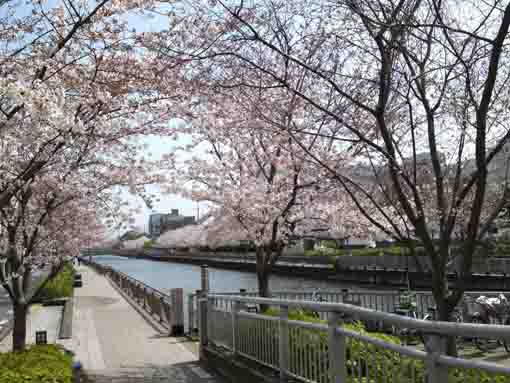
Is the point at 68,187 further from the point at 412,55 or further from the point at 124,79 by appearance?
the point at 412,55

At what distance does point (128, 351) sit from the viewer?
1244 centimetres

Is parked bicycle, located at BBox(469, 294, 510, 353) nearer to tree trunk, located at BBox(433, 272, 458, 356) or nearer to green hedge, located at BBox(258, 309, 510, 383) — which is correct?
tree trunk, located at BBox(433, 272, 458, 356)

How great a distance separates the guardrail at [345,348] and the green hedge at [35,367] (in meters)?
Result: 2.44

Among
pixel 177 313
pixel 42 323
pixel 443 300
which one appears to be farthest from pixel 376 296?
pixel 42 323

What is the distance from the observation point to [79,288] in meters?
34.8

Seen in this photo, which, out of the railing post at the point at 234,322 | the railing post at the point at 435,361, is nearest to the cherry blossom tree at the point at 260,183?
the railing post at the point at 234,322

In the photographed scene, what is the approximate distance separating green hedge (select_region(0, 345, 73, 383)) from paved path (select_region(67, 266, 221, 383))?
1.73 meters

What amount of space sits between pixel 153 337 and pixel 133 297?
11.4 metres

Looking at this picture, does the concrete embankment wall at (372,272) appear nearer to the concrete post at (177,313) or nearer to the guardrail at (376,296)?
the guardrail at (376,296)

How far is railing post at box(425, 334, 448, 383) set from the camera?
319 centimetres

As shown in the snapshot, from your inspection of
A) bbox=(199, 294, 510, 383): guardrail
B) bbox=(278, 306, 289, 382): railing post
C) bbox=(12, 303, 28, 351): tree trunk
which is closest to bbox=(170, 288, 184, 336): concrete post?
bbox=(12, 303, 28, 351): tree trunk

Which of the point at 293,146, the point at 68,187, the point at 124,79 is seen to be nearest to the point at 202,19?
the point at 124,79

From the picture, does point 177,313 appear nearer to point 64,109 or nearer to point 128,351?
point 128,351

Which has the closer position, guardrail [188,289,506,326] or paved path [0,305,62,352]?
guardrail [188,289,506,326]
